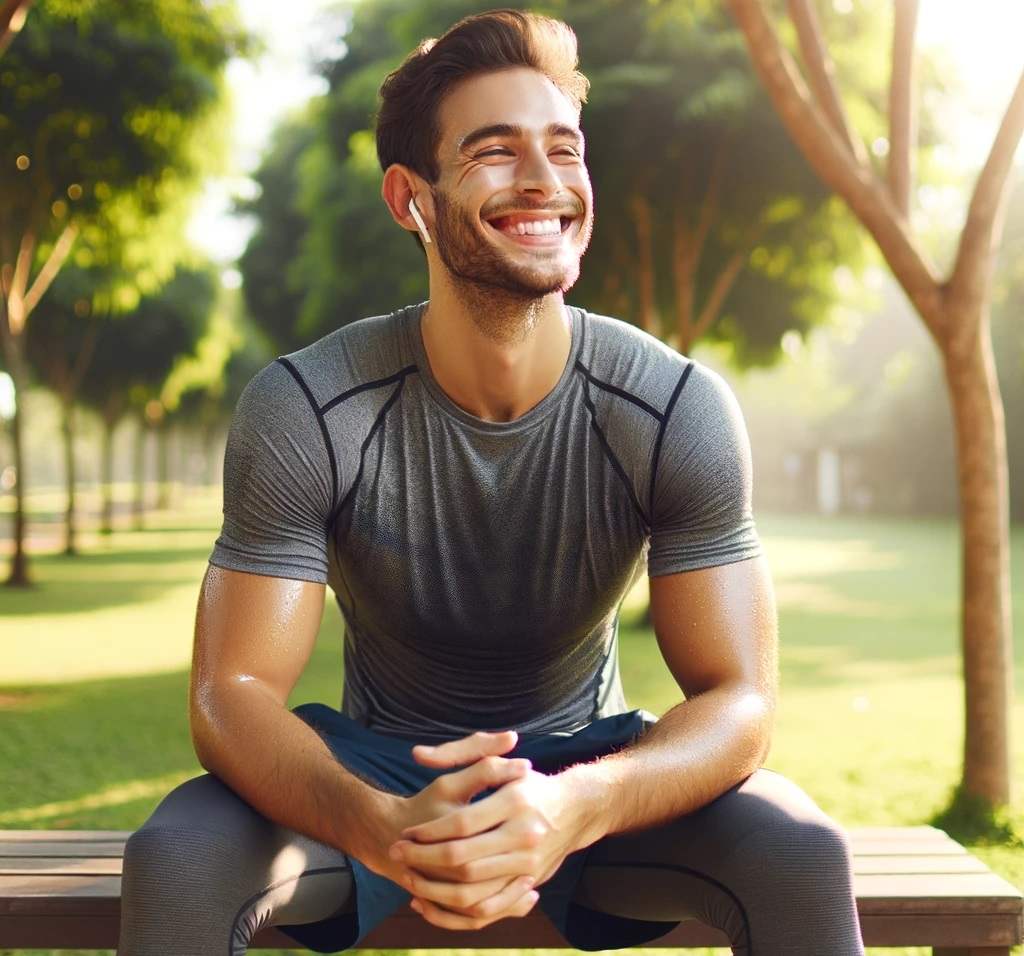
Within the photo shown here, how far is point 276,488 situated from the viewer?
2631 mm

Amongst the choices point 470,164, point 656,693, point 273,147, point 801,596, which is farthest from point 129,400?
point 470,164

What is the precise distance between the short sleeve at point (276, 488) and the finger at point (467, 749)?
513 millimetres

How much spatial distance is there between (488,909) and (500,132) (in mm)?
1552

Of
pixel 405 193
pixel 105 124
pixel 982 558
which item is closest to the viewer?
pixel 405 193

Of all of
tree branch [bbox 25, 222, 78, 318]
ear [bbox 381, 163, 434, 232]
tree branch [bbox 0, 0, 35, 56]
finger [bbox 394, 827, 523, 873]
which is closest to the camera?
finger [bbox 394, 827, 523, 873]

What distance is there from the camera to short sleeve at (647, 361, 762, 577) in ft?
8.75

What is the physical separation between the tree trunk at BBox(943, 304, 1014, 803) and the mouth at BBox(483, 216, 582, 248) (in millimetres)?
3705

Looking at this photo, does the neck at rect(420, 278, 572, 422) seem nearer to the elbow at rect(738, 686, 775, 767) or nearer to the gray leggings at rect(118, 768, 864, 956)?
the elbow at rect(738, 686, 775, 767)

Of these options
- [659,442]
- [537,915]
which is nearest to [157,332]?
[659,442]

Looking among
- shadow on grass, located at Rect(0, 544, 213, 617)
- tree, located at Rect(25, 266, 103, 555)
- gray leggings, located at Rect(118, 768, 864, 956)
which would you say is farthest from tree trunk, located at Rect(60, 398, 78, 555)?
gray leggings, located at Rect(118, 768, 864, 956)

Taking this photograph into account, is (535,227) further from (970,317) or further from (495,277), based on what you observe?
(970,317)

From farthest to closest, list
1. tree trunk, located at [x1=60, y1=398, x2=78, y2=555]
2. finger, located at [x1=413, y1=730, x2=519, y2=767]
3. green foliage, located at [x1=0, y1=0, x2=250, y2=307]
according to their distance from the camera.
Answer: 1. tree trunk, located at [x1=60, y1=398, x2=78, y2=555]
2. green foliage, located at [x1=0, y1=0, x2=250, y2=307]
3. finger, located at [x1=413, y1=730, x2=519, y2=767]

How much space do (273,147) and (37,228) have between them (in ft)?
47.1

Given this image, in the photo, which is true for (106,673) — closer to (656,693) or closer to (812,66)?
(656,693)
